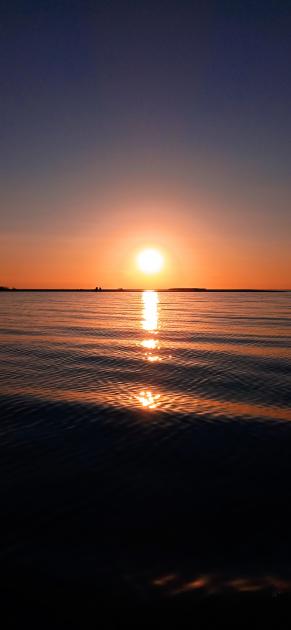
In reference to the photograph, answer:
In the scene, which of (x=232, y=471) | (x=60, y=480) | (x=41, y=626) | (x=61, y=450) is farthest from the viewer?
Answer: (x=61, y=450)

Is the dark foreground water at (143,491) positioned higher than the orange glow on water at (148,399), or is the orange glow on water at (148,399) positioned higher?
the orange glow on water at (148,399)

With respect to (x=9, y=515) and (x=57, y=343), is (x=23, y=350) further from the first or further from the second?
(x=9, y=515)

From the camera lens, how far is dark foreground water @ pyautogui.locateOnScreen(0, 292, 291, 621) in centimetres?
709

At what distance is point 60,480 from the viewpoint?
11031mm

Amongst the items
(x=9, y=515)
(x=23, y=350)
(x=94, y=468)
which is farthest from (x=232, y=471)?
(x=23, y=350)

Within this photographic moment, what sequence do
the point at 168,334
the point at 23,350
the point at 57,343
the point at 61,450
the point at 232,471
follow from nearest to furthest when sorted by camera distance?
the point at 232,471 → the point at 61,450 → the point at 23,350 → the point at 57,343 → the point at 168,334

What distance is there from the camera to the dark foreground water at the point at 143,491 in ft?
23.2

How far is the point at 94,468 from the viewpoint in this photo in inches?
471

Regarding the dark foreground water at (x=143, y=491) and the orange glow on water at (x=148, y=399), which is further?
the orange glow on water at (x=148, y=399)

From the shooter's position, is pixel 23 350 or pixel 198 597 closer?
pixel 198 597

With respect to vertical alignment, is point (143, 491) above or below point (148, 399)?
below

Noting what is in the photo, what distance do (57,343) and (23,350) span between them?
497 centimetres

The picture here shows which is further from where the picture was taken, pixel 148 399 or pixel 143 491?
pixel 148 399

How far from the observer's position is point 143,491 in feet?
34.5
